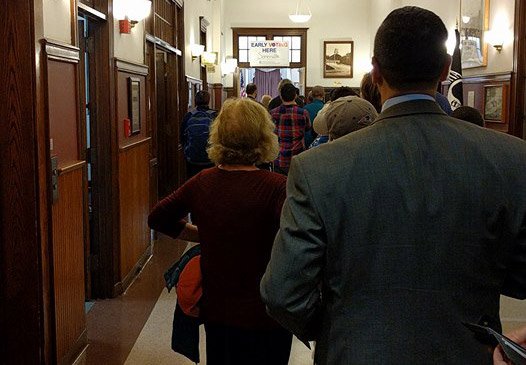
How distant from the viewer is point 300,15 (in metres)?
15.8

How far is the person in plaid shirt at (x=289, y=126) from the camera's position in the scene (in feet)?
23.0

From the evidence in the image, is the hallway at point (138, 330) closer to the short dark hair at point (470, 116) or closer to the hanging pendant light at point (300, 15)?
the short dark hair at point (470, 116)

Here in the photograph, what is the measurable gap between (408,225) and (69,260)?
106 inches

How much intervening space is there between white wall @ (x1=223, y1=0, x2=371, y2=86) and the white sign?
0.47 metres

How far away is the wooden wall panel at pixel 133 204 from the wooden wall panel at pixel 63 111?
1.40 m

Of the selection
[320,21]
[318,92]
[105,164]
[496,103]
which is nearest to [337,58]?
[320,21]

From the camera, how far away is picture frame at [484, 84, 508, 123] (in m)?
7.39

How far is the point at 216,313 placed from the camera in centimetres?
245

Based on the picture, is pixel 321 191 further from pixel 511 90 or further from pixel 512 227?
pixel 511 90

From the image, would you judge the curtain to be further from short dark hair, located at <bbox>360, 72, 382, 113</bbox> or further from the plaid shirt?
short dark hair, located at <bbox>360, 72, 382, 113</bbox>

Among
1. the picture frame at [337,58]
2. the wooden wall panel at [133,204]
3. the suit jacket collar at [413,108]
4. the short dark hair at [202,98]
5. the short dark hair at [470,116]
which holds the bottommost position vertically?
the wooden wall panel at [133,204]

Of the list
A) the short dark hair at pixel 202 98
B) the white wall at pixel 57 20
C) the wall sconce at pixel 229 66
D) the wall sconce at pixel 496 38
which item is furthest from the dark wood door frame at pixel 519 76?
the wall sconce at pixel 229 66

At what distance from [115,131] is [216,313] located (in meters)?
2.96

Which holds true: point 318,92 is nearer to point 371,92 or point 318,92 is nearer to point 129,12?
point 129,12
